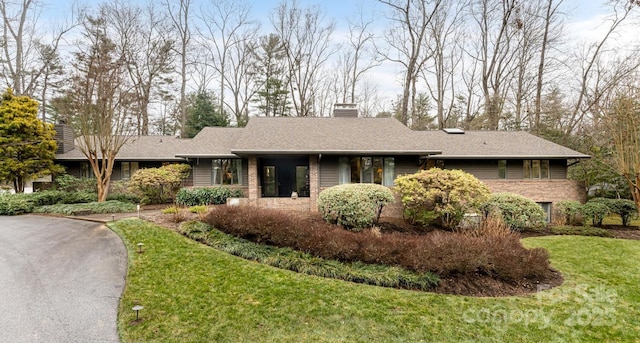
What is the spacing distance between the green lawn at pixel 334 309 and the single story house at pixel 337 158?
21.2 ft

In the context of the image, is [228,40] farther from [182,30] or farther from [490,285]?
[490,285]

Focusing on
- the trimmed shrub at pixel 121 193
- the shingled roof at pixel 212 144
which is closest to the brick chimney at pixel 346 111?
the shingled roof at pixel 212 144

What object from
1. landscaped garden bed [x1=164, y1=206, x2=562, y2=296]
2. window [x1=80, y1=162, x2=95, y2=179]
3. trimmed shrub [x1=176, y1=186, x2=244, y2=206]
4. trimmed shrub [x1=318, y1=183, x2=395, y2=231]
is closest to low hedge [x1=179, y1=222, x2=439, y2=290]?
landscaped garden bed [x1=164, y1=206, x2=562, y2=296]

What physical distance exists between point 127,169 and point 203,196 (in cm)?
664

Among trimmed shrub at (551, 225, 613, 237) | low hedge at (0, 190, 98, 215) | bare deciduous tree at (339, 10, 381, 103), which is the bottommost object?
trimmed shrub at (551, 225, 613, 237)

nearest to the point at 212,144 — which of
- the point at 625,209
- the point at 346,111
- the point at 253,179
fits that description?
the point at 253,179

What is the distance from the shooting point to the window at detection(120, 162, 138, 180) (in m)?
15.5

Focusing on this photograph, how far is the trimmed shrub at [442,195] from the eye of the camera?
31.3 feet

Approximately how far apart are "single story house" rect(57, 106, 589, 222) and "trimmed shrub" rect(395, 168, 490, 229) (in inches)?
83.8

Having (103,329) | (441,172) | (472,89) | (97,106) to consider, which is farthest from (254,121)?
(472,89)

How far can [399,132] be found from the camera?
1388 centimetres

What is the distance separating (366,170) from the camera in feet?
41.4

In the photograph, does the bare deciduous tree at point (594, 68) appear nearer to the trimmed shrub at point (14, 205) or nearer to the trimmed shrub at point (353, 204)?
the trimmed shrub at point (353, 204)

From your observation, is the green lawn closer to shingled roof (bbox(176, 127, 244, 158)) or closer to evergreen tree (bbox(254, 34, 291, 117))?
shingled roof (bbox(176, 127, 244, 158))
